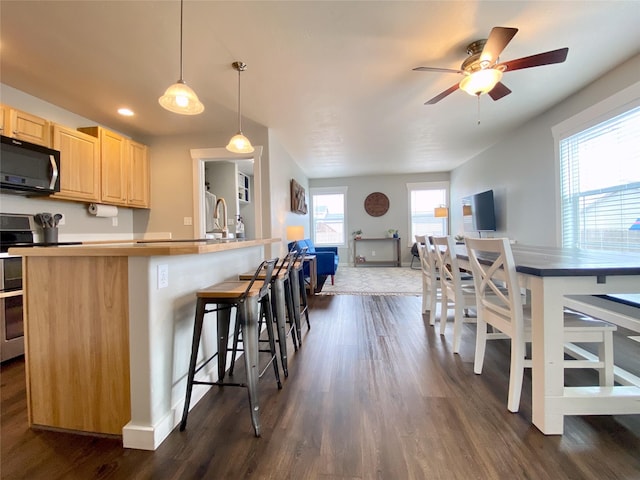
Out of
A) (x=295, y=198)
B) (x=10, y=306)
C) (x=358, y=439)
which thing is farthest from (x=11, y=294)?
(x=295, y=198)

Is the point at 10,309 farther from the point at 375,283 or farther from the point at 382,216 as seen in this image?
the point at 382,216

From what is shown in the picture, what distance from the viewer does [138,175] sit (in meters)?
3.95

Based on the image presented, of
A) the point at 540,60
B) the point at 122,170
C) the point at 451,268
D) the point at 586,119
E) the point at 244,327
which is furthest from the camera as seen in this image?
the point at 122,170

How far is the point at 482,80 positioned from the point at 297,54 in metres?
1.54

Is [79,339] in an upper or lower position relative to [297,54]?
lower

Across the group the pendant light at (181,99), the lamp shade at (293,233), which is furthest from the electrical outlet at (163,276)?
the lamp shade at (293,233)

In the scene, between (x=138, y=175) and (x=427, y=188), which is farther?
(x=427, y=188)

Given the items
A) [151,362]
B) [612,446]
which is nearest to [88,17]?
[151,362]

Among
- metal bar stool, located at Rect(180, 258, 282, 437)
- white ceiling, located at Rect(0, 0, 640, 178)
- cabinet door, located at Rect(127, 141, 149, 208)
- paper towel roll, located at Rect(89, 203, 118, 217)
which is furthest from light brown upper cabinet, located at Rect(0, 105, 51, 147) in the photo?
metal bar stool, located at Rect(180, 258, 282, 437)

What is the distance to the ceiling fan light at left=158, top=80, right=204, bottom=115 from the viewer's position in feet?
6.02

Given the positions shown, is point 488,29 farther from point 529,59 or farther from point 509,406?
point 509,406

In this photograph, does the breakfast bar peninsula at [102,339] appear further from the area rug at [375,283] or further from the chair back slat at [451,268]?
the area rug at [375,283]

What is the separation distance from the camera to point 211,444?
1336mm

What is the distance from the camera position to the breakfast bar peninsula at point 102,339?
1.32 m
